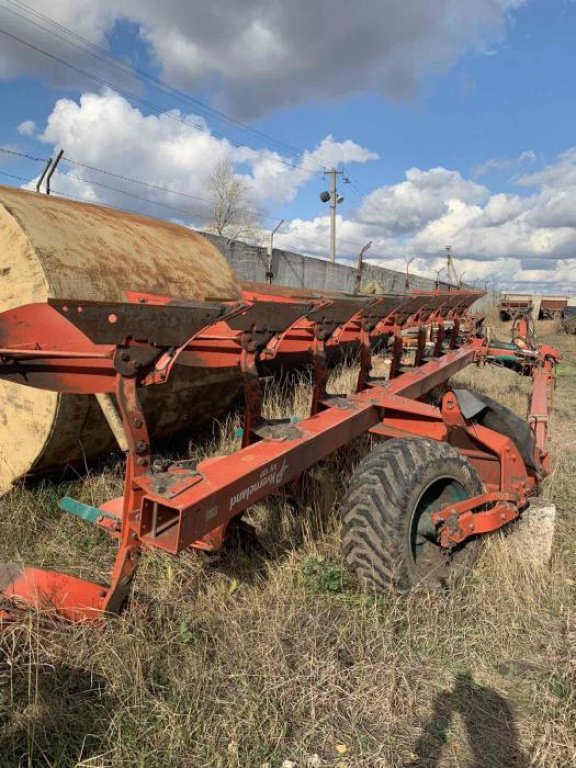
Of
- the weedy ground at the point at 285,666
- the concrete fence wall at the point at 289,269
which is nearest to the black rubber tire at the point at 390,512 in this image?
the weedy ground at the point at 285,666

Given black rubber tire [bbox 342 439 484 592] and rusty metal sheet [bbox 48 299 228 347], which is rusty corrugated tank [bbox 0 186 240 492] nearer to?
rusty metal sheet [bbox 48 299 228 347]

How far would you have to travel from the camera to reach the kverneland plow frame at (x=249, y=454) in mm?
1820

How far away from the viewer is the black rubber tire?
2365 millimetres

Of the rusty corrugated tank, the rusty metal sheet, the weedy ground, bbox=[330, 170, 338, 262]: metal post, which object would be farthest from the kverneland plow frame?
bbox=[330, 170, 338, 262]: metal post

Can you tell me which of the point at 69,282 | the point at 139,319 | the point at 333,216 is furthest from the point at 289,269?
Result: the point at 333,216

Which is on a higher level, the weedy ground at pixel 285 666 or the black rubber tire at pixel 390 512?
the black rubber tire at pixel 390 512

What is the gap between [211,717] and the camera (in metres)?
1.82

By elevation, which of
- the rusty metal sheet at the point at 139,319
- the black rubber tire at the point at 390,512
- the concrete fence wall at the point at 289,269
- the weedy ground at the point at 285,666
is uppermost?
the concrete fence wall at the point at 289,269

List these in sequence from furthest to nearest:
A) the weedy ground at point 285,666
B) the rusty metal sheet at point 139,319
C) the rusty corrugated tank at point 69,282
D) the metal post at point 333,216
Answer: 1. the metal post at point 333,216
2. the rusty corrugated tank at point 69,282
3. the weedy ground at point 285,666
4. the rusty metal sheet at point 139,319

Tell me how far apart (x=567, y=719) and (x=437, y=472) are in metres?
1.07

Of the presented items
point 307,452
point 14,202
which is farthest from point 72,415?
point 307,452

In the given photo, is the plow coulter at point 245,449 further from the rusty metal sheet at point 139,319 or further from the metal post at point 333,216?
the metal post at point 333,216

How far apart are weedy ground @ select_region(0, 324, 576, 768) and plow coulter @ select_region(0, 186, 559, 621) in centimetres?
18

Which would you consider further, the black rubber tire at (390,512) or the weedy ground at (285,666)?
the black rubber tire at (390,512)
